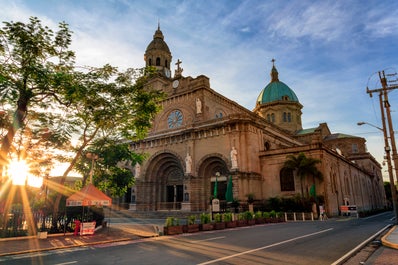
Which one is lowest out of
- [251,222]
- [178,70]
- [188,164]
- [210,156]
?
[251,222]

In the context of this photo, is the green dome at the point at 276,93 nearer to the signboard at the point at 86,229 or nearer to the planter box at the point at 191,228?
the planter box at the point at 191,228

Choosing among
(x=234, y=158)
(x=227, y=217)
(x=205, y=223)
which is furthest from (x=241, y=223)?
(x=234, y=158)

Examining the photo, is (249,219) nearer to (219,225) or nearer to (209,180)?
(219,225)

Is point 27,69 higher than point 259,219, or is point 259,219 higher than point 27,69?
point 27,69

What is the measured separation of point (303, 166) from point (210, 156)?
11.5m

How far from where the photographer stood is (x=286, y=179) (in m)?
34.3

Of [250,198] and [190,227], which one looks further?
[250,198]

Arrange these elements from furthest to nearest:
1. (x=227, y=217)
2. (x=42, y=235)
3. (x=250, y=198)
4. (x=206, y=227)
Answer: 1. (x=250, y=198)
2. (x=227, y=217)
3. (x=206, y=227)
4. (x=42, y=235)

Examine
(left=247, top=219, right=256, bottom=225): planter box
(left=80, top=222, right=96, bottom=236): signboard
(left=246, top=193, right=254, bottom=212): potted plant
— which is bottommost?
(left=247, top=219, right=256, bottom=225): planter box

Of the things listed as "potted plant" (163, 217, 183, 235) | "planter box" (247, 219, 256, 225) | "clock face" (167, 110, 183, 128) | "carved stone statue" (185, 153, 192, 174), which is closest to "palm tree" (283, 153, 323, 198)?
"planter box" (247, 219, 256, 225)

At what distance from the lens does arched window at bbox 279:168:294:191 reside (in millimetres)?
33844

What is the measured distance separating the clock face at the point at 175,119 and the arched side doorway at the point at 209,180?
8694mm

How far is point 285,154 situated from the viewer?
113 ft

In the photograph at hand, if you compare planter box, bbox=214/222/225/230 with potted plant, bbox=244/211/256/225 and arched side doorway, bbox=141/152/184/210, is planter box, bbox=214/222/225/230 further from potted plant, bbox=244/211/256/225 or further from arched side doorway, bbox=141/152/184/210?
arched side doorway, bbox=141/152/184/210
